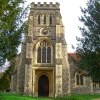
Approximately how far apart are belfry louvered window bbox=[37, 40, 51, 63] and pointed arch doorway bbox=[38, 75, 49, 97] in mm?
2884

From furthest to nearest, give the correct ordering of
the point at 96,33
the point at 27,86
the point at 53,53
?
1. the point at 53,53
2. the point at 27,86
3. the point at 96,33

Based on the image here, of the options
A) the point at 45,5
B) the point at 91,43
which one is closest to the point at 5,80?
the point at 91,43

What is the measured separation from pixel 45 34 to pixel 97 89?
12.4m

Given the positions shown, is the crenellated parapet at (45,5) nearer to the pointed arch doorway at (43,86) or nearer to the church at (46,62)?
the church at (46,62)

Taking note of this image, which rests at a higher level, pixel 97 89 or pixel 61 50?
pixel 61 50

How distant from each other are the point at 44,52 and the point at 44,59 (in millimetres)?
1121

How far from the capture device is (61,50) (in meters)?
34.9

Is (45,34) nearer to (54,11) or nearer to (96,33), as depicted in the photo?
(54,11)

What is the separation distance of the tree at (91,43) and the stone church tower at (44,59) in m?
17.8

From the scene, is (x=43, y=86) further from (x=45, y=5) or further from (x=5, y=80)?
(x=5, y=80)

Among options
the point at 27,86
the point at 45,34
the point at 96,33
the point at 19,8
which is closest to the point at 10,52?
the point at 19,8

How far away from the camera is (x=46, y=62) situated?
3538 centimetres

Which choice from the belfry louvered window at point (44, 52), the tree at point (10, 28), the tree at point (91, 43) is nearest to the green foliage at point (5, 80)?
the tree at point (10, 28)

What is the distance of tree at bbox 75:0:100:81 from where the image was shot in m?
15.1
